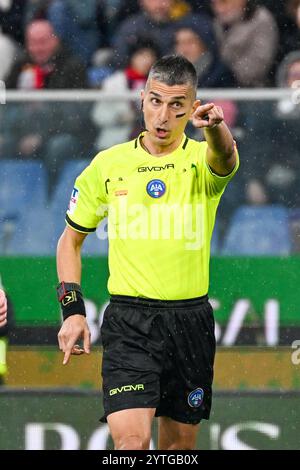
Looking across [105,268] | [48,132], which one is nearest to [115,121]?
[48,132]

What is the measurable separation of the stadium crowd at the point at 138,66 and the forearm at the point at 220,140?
→ 1.66 meters

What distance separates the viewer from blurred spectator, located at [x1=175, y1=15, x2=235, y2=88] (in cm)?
780

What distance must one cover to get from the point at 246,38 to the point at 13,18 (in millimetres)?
1611

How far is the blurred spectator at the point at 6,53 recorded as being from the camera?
25.6 feet

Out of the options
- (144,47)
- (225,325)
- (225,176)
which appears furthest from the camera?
(144,47)

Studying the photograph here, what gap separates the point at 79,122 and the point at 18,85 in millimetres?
549

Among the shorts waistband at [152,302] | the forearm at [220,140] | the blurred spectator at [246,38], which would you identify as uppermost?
the blurred spectator at [246,38]

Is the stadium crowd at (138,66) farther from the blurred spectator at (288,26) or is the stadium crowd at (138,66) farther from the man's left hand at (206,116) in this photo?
the man's left hand at (206,116)

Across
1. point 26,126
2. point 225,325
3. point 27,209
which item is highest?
point 26,126

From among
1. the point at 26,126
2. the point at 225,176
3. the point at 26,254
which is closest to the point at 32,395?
the point at 26,254

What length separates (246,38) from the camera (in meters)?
8.10

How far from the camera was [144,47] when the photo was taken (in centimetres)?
792

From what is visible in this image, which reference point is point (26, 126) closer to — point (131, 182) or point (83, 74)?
point (83, 74)

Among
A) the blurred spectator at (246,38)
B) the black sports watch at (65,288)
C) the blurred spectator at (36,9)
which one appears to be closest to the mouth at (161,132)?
the black sports watch at (65,288)
